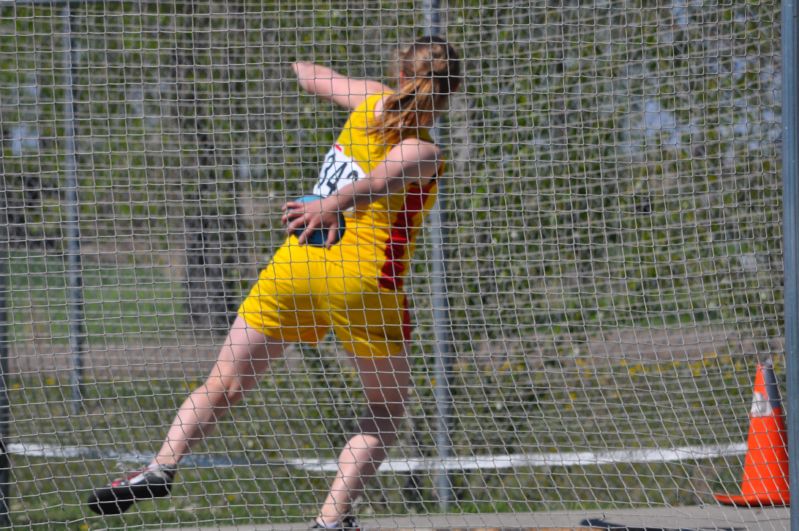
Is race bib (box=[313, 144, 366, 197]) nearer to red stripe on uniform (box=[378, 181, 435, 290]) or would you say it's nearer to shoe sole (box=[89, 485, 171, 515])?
red stripe on uniform (box=[378, 181, 435, 290])

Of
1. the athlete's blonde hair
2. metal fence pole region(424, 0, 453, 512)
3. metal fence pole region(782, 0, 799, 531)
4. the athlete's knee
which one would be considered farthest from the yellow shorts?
metal fence pole region(782, 0, 799, 531)

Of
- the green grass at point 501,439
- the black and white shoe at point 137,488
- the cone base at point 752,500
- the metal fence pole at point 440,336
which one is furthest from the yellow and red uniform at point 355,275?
the cone base at point 752,500

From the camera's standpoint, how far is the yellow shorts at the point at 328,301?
10.5ft

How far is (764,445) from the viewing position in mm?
3936

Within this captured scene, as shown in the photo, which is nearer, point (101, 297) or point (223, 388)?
point (223, 388)

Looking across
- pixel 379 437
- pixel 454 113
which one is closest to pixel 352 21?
pixel 454 113

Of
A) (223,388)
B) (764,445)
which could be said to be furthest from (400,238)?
(764,445)

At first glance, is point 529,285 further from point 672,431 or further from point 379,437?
point 379,437

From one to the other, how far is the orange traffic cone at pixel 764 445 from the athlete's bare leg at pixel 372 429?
1.50 m

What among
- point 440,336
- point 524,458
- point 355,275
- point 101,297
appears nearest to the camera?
point 355,275

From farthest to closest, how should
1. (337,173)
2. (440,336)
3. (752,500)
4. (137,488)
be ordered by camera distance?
1. (440,336)
2. (752,500)
3. (337,173)
4. (137,488)

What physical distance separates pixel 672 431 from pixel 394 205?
2.07 metres

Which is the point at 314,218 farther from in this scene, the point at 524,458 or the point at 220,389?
the point at 524,458

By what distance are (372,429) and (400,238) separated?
0.70 metres
